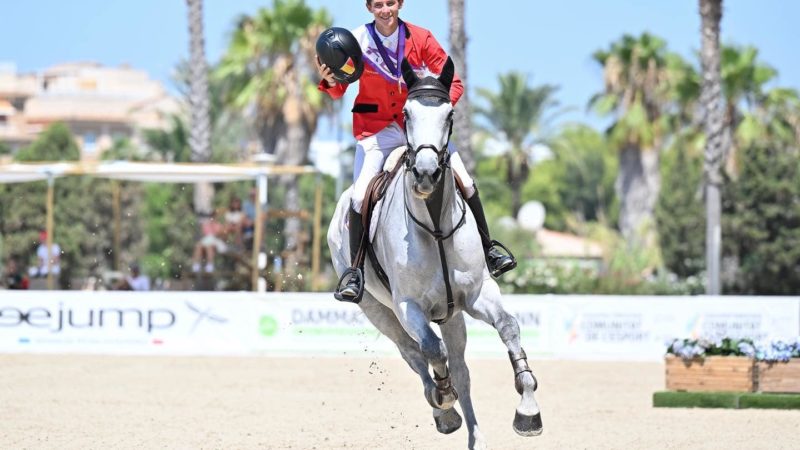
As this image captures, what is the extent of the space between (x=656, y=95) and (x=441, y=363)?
47.2m

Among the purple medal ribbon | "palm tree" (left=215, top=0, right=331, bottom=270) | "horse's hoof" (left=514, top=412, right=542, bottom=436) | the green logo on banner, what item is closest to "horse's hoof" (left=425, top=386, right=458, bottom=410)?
"horse's hoof" (left=514, top=412, right=542, bottom=436)

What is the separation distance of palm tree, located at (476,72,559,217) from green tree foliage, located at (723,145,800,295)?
29.5 m

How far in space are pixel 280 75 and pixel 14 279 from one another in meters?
18.7

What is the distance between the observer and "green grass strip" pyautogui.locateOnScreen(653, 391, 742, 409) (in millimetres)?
16625

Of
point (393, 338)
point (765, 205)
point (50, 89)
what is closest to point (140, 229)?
point (765, 205)

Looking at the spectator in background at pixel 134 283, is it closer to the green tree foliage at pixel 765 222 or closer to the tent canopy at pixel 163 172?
the tent canopy at pixel 163 172

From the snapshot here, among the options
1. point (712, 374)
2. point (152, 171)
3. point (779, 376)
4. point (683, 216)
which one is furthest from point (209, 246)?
point (683, 216)

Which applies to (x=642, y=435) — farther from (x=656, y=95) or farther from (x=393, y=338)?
(x=656, y=95)

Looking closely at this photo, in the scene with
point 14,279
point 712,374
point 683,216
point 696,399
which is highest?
point 712,374

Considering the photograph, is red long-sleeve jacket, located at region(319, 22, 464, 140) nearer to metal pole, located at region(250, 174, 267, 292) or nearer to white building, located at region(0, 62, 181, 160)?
metal pole, located at region(250, 174, 267, 292)

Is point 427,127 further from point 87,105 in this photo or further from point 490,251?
point 87,105

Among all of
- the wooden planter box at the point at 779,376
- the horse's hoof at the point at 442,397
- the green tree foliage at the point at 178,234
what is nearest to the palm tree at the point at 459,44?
the wooden planter box at the point at 779,376

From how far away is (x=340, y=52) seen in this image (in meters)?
10.1

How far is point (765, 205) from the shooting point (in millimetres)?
41719
